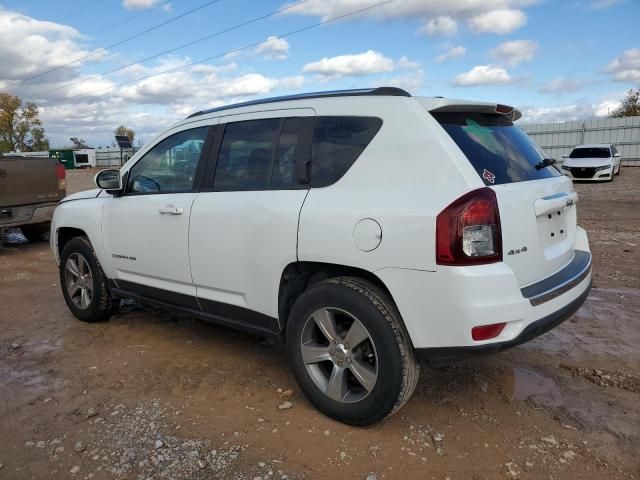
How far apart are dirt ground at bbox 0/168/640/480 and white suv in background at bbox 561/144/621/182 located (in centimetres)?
1639

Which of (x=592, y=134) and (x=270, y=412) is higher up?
(x=592, y=134)

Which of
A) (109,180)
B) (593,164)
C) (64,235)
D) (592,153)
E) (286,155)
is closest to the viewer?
(286,155)

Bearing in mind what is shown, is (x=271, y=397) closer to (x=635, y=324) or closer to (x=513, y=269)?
(x=513, y=269)

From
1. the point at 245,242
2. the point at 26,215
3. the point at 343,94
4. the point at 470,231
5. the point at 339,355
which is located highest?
the point at 343,94

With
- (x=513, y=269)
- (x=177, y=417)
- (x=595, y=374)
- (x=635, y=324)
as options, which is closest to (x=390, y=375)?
(x=513, y=269)

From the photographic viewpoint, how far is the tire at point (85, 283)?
4.65m

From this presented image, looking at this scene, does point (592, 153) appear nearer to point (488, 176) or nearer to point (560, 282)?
point (560, 282)

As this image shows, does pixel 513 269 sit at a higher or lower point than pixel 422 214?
lower

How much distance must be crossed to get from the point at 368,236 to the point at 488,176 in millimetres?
688

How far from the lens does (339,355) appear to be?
9.62ft

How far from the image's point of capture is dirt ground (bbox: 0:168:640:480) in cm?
264

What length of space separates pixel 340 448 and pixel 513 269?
4.24 feet

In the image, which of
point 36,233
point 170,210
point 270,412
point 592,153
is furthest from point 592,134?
point 270,412

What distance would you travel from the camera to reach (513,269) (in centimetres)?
259
